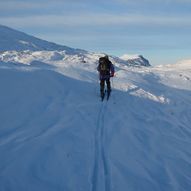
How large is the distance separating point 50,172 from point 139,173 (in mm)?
1822

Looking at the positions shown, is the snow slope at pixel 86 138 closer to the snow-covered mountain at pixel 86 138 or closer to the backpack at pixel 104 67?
the snow-covered mountain at pixel 86 138

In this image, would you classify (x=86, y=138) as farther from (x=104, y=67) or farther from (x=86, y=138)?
(x=104, y=67)

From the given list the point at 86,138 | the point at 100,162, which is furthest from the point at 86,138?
the point at 100,162

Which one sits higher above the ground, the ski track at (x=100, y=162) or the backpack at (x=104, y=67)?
the backpack at (x=104, y=67)

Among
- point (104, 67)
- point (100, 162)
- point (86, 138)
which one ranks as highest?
point (104, 67)

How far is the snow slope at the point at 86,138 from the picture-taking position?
30.5 feet

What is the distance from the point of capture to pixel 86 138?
12.4 metres

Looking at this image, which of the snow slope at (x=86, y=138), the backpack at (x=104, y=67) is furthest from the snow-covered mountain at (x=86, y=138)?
the backpack at (x=104, y=67)

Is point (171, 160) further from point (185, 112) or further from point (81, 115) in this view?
point (185, 112)

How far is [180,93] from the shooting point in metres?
26.1

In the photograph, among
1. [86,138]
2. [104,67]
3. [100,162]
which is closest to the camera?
[100,162]

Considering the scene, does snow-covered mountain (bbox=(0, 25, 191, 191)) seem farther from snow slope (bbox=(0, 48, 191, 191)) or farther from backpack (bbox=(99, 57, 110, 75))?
backpack (bbox=(99, 57, 110, 75))

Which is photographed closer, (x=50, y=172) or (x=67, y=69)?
(x=50, y=172)

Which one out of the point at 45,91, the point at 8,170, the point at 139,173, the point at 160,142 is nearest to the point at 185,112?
the point at 45,91
